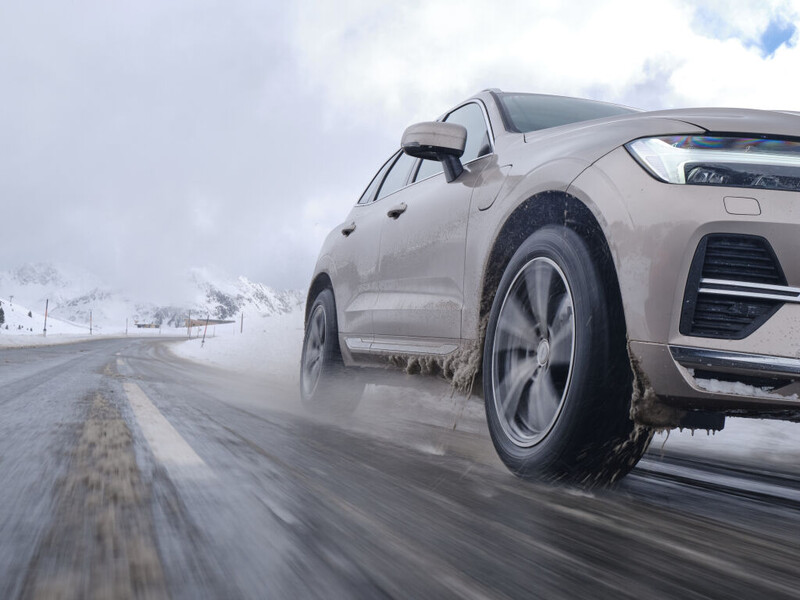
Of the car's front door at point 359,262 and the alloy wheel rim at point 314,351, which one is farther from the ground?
the car's front door at point 359,262

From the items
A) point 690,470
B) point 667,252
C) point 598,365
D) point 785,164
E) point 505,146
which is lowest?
point 690,470

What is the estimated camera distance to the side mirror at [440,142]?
3.41m

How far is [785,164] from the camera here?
6.69 feet

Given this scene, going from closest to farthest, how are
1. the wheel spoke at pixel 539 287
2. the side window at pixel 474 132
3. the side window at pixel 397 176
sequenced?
1. the wheel spoke at pixel 539 287
2. the side window at pixel 474 132
3. the side window at pixel 397 176

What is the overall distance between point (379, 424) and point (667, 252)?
2.49 m

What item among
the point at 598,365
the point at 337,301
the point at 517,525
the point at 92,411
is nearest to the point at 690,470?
the point at 598,365

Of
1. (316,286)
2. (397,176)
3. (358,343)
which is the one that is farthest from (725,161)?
(316,286)

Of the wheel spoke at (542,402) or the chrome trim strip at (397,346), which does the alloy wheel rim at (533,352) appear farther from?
the chrome trim strip at (397,346)

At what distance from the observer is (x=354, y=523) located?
66.3 inches

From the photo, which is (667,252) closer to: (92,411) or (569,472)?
(569,472)

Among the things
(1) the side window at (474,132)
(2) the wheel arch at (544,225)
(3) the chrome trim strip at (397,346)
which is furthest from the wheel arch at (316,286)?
(2) the wheel arch at (544,225)

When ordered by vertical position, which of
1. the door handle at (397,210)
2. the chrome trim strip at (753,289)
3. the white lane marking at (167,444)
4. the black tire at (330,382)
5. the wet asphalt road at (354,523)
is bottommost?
the wet asphalt road at (354,523)

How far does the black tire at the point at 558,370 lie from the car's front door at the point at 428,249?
0.47 meters

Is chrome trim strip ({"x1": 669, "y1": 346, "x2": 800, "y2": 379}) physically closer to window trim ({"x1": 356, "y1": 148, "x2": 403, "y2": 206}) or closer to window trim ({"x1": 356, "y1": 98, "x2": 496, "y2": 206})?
window trim ({"x1": 356, "y1": 98, "x2": 496, "y2": 206})
